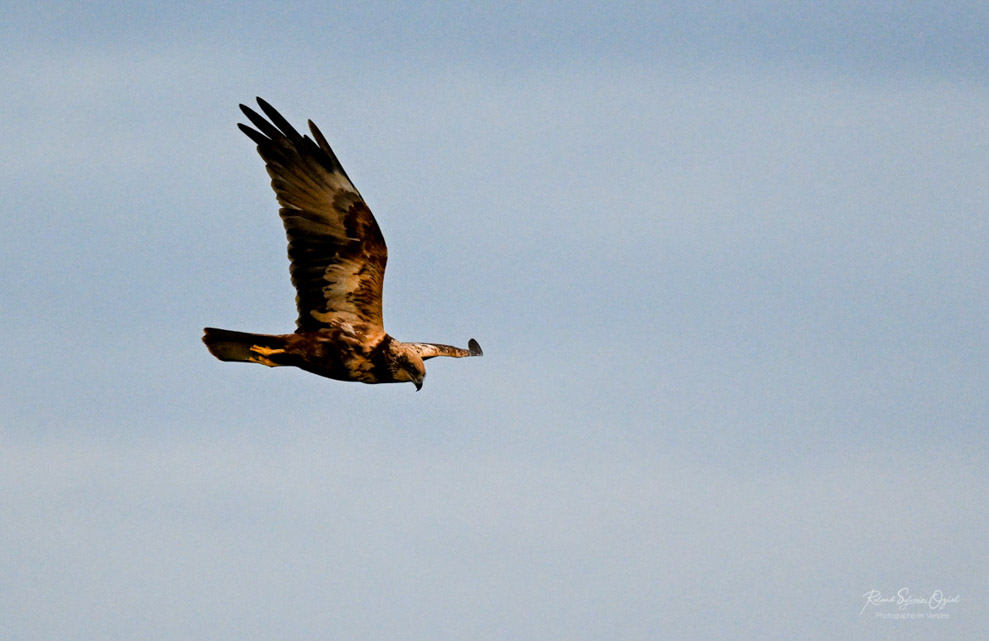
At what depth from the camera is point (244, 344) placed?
27188 mm

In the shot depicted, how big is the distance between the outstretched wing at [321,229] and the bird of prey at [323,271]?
1 centimetres

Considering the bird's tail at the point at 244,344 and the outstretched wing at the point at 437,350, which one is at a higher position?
the outstretched wing at the point at 437,350

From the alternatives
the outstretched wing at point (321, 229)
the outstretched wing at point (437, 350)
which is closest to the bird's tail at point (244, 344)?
the outstretched wing at point (321, 229)

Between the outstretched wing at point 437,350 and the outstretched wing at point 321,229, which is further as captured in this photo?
the outstretched wing at point 437,350

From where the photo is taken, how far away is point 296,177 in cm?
2720

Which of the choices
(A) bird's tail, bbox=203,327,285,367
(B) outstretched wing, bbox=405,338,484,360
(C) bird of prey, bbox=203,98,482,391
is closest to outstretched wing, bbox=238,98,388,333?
(C) bird of prey, bbox=203,98,482,391

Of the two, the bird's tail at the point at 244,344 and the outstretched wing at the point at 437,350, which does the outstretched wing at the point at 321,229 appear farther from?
the outstretched wing at the point at 437,350

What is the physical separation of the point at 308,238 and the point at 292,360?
4.88 feet

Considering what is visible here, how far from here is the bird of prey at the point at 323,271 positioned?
27031 mm

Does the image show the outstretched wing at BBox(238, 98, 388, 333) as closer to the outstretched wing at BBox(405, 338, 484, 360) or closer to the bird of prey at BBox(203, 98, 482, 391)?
the bird of prey at BBox(203, 98, 482, 391)

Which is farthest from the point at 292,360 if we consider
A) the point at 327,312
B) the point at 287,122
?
the point at 287,122

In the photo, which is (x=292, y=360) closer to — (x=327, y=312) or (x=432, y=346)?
(x=327, y=312)

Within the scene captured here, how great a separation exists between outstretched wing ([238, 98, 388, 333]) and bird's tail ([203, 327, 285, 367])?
1.61 ft

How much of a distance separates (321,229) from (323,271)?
1.69 feet
